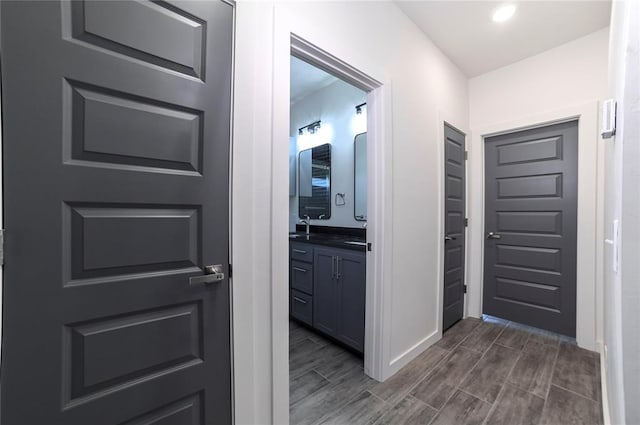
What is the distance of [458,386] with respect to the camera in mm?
1839

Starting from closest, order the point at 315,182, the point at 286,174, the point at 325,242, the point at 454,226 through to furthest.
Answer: the point at 286,174
the point at 325,242
the point at 454,226
the point at 315,182

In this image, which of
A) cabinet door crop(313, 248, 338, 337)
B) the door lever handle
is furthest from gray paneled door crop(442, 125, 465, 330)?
the door lever handle

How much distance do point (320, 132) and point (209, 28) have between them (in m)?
2.55

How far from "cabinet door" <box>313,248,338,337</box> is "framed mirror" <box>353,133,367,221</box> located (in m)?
0.83

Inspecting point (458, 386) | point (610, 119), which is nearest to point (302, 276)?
point (458, 386)

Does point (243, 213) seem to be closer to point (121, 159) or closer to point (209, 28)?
point (121, 159)

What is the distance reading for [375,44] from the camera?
6.06 feet

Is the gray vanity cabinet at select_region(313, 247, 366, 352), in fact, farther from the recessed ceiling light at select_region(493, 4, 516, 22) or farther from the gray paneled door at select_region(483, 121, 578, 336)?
the recessed ceiling light at select_region(493, 4, 516, 22)

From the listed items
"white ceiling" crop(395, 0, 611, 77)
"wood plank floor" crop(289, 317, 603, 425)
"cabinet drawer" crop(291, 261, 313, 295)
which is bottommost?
"wood plank floor" crop(289, 317, 603, 425)

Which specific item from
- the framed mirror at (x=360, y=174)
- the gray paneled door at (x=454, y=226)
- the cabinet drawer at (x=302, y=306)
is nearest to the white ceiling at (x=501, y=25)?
the gray paneled door at (x=454, y=226)

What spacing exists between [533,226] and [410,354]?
6.38 ft

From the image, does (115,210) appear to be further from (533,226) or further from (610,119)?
(533,226)

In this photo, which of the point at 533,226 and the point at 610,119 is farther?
the point at 533,226

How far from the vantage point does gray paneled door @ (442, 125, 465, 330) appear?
2.71 m
